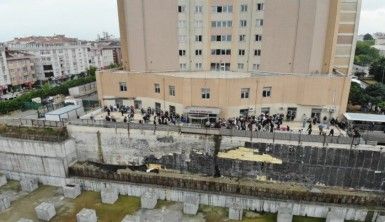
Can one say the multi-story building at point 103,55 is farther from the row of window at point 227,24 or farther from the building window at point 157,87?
the row of window at point 227,24

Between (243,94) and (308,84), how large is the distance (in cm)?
732

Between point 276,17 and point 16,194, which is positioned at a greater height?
Result: point 276,17

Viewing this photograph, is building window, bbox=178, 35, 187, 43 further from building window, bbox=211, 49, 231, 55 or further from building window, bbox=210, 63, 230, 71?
building window, bbox=210, 63, 230, 71

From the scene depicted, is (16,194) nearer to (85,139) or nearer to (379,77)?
(85,139)

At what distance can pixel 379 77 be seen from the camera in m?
59.3

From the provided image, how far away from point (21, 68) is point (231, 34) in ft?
183

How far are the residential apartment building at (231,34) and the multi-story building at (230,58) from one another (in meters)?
0.11

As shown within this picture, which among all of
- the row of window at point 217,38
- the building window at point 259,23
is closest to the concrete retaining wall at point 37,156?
the row of window at point 217,38

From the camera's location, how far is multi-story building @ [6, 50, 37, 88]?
65.1 m

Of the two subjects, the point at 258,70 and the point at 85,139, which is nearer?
the point at 85,139

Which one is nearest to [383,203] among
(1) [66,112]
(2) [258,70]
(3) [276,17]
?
(2) [258,70]

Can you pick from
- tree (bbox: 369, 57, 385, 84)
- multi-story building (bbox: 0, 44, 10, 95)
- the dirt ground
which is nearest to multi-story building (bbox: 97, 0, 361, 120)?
the dirt ground

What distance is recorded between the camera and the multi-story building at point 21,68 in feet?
214

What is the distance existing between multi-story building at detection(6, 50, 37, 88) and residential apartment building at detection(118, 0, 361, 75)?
41.4m
